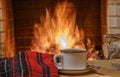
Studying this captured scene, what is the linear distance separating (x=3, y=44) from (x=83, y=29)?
0.86 meters

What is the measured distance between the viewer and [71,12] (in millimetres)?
3020

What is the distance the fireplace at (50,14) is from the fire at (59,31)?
0.07ft

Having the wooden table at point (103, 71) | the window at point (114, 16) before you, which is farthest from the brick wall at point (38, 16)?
the wooden table at point (103, 71)

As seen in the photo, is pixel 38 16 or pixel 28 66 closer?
pixel 28 66

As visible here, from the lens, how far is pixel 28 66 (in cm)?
90

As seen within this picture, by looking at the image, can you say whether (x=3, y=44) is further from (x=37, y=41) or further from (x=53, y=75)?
(x=53, y=75)

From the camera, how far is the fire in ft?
9.84

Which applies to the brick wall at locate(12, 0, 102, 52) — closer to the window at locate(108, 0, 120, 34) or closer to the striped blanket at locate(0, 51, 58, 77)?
the window at locate(108, 0, 120, 34)

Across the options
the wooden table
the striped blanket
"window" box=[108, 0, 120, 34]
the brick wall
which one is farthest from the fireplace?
the striped blanket

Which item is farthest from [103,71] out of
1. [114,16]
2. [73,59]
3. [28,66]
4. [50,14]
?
[50,14]

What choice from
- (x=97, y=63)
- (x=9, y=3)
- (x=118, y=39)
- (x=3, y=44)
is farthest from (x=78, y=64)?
(x=9, y=3)

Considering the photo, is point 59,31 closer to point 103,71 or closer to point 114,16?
point 114,16

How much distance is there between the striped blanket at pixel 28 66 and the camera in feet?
2.85

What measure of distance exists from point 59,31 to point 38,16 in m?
0.27
